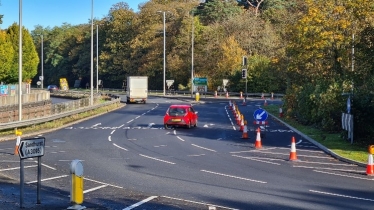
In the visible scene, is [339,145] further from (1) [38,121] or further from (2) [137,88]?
(2) [137,88]

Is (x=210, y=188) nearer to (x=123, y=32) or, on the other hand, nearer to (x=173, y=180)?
(x=173, y=180)

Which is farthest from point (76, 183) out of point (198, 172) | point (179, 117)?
point (179, 117)

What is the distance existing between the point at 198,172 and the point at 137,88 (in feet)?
155

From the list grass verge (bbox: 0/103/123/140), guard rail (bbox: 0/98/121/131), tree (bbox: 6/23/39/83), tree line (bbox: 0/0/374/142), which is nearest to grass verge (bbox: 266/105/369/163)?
tree line (bbox: 0/0/374/142)

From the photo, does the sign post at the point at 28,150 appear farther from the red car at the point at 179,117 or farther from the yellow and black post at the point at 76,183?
the red car at the point at 179,117

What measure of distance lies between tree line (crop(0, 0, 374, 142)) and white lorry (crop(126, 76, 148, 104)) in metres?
12.7

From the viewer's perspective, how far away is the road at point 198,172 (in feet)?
43.0

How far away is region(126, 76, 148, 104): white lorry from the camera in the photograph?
209 ft

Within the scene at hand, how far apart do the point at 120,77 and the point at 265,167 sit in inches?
3632

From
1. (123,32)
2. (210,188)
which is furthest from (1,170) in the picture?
(123,32)

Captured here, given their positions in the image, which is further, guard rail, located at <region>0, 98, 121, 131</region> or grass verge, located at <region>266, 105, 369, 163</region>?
guard rail, located at <region>0, 98, 121, 131</region>

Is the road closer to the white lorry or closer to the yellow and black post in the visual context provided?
the yellow and black post

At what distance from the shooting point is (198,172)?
17750mm

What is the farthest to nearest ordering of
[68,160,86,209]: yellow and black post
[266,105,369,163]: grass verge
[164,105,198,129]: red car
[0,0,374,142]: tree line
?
[164,105,198,129]: red car, [0,0,374,142]: tree line, [266,105,369,163]: grass verge, [68,160,86,209]: yellow and black post
